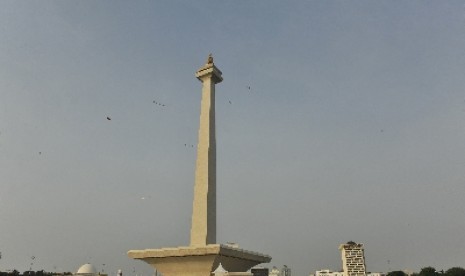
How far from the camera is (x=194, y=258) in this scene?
17953mm

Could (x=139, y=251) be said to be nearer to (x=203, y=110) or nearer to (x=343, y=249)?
(x=203, y=110)

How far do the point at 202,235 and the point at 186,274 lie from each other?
2144 millimetres

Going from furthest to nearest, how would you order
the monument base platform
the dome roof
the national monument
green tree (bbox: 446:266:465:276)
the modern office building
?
the dome roof → the modern office building → green tree (bbox: 446:266:465:276) → the national monument → the monument base platform

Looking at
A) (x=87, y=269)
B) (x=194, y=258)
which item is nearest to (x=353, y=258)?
(x=87, y=269)

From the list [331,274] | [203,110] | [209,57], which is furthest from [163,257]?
[331,274]

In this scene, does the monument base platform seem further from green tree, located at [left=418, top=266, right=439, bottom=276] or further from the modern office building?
the modern office building

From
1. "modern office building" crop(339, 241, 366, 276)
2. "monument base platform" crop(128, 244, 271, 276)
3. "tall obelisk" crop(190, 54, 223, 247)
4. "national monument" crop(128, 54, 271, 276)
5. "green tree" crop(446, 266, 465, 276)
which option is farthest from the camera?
"modern office building" crop(339, 241, 366, 276)

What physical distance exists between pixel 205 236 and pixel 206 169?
12.4 feet

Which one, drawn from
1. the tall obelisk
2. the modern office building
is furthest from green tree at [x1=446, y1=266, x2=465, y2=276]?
the tall obelisk

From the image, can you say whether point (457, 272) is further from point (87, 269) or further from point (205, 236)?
point (87, 269)

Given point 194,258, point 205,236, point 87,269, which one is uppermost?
point 87,269

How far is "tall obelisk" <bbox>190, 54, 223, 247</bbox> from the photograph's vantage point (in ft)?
65.5

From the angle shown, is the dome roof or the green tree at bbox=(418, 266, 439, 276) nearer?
the green tree at bbox=(418, 266, 439, 276)

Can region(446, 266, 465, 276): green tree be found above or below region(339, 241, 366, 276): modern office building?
below
